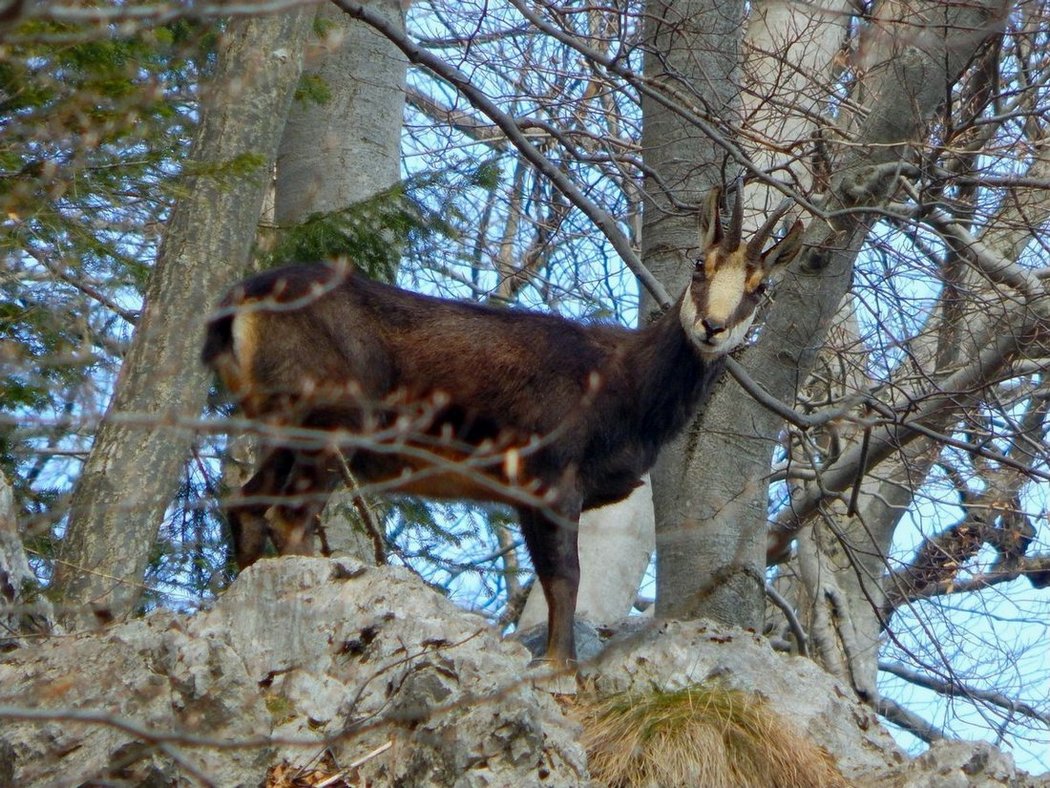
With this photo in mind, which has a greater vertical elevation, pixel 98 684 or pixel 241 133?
pixel 241 133

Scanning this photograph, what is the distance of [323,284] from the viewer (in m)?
6.77

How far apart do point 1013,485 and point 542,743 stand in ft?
23.7

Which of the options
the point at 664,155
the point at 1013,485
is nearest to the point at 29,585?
the point at 664,155

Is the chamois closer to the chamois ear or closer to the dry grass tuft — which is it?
the chamois ear

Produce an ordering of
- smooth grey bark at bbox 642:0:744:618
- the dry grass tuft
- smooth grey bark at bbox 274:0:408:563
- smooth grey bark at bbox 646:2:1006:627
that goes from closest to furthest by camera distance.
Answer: the dry grass tuft < smooth grey bark at bbox 646:2:1006:627 < smooth grey bark at bbox 642:0:744:618 < smooth grey bark at bbox 274:0:408:563

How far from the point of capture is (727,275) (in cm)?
735

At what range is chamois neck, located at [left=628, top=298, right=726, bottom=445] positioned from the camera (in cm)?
748

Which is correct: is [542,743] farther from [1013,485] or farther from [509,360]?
[1013,485]

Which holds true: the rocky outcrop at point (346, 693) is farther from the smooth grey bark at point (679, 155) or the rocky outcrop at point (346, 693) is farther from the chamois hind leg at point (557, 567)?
the smooth grey bark at point (679, 155)

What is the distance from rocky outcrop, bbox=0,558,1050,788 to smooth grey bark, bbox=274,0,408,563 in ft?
15.0

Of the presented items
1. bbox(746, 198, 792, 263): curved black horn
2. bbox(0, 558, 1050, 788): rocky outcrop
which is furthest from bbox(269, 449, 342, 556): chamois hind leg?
bbox(746, 198, 792, 263): curved black horn

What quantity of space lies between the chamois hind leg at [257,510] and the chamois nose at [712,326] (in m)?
2.18

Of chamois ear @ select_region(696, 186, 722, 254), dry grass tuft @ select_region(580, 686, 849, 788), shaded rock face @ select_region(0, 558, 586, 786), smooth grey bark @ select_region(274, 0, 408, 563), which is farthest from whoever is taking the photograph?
smooth grey bark @ select_region(274, 0, 408, 563)

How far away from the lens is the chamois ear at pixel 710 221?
7.39 m
